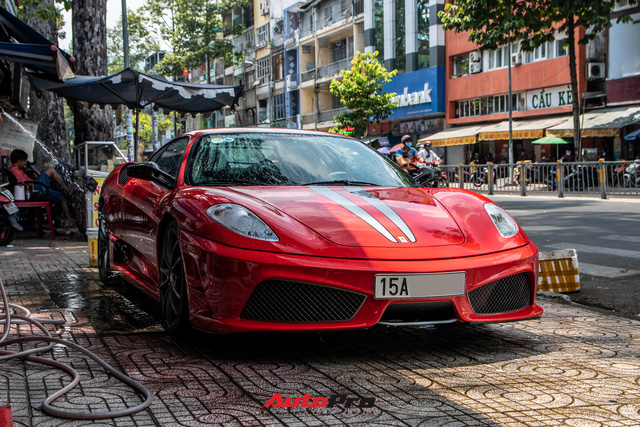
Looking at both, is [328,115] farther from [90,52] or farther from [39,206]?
[39,206]

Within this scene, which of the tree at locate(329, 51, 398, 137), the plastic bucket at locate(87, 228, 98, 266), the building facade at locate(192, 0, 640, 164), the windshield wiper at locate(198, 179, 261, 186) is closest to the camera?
the windshield wiper at locate(198, 179, 261, 186)

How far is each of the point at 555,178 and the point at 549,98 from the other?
14.8 m

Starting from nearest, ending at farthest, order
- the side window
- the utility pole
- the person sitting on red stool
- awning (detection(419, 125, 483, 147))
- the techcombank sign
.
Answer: the side window
the person sitting on red stool
the utility pole
awning (detection(419, 125, 483, 147))
the techcombank sign

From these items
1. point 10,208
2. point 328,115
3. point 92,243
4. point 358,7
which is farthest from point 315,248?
point 328,115

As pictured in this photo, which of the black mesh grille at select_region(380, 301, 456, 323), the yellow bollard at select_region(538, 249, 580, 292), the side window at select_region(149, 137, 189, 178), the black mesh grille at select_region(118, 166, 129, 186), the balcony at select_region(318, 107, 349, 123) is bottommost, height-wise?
the yellow bollard at select_region(538, 249, 580, 292)

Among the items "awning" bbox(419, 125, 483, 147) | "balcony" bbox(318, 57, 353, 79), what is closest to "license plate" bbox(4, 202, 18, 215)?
"awning" bbox(419, 125, 483, 147)

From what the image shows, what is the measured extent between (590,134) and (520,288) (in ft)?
91.6

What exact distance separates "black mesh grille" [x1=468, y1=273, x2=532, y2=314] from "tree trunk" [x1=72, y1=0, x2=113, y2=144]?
40.2ft

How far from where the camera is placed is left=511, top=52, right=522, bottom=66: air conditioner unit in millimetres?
36906

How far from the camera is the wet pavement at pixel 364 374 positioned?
2.89m

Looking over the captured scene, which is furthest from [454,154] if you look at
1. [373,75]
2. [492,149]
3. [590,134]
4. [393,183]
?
[393,183]

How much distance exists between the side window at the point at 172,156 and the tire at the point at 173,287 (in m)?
0.60

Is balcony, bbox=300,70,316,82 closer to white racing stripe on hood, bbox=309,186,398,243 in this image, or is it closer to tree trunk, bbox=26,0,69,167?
tree trunk, bbox=26,0,69,167

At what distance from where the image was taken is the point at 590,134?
2995 centimetres
